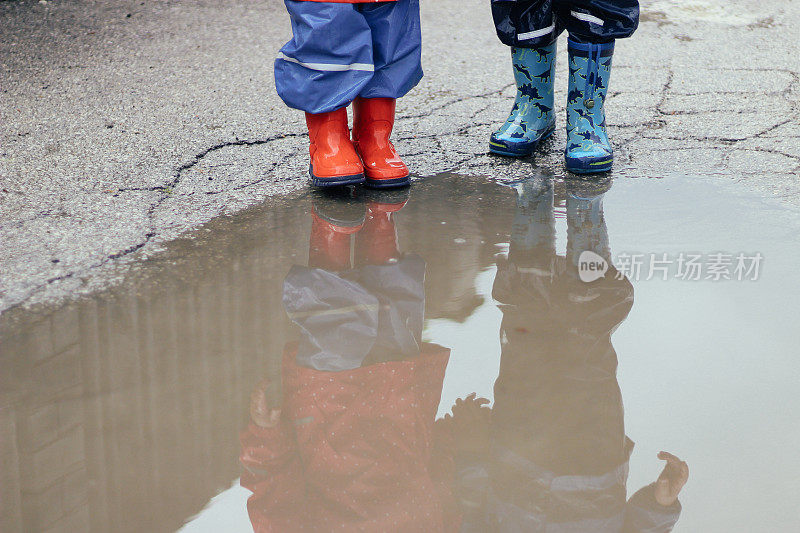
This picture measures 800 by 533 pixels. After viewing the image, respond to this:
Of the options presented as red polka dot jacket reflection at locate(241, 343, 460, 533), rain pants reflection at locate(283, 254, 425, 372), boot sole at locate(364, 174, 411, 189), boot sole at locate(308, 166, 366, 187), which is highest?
boot sole at locate(308, 166, 366, 187)

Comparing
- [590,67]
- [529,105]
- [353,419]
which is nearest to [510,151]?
[529,105]

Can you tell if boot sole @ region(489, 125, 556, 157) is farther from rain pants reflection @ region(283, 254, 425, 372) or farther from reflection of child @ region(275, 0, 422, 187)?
rain pants reflection @ region(283, 254, 425, 372)

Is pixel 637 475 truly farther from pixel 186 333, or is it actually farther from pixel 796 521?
pixel 186 333

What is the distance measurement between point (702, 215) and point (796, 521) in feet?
3.34

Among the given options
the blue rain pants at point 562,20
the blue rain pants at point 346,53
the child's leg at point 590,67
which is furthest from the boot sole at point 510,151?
the blue rain pants at point 346,53

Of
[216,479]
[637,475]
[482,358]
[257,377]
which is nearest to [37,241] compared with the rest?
[257,377]

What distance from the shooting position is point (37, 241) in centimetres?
180

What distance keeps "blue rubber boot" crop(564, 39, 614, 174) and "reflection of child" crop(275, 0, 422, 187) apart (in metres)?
0.47

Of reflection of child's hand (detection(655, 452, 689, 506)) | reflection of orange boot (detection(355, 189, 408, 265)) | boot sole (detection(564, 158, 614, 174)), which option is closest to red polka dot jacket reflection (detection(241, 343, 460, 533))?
reflection of child's hand (detection(655, 452, 689, 506))

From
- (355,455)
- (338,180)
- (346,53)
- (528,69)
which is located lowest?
(355,455)

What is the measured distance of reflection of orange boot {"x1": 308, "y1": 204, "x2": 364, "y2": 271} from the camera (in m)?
1.75

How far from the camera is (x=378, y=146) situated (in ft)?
7.00

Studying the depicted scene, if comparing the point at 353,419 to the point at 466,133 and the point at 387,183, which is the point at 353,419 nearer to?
the point at 387,183

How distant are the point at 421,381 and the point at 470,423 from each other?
0.13 m
